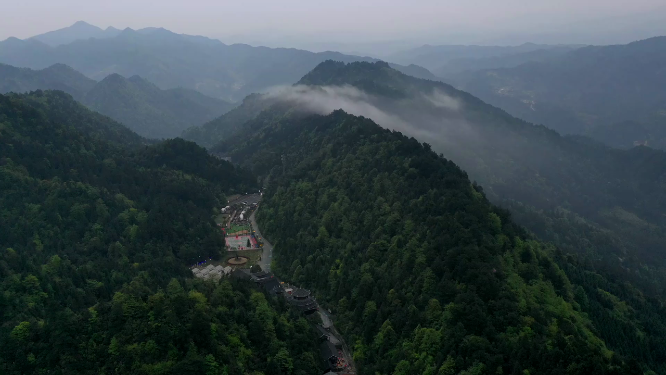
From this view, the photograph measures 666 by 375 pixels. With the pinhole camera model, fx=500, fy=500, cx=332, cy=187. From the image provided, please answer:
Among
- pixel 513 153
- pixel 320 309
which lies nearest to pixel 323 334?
pixel 320 309

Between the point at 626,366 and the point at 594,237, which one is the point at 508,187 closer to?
the point at 594,237

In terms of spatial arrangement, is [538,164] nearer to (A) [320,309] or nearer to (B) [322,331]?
(A) [320,309]

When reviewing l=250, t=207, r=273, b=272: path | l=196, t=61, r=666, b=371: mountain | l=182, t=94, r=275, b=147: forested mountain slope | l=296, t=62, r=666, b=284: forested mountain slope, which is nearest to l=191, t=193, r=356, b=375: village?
l=250, t=207, r=273, b=272: path

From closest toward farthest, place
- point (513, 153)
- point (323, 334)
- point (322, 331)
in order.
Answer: point (323, 334)
point (322, 331)
point (513, 153)

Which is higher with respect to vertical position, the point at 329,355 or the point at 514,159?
the point at 329,355

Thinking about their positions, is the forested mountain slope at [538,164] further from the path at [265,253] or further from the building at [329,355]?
the building at [329,355]

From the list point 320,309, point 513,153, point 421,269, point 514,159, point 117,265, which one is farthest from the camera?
point 513,153

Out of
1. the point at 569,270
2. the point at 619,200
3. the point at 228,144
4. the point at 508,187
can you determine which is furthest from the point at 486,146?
the point at 569,270

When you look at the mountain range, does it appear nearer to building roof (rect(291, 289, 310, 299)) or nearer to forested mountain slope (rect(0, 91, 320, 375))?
forested mountain slope (rect(0, 91, 320, 375))

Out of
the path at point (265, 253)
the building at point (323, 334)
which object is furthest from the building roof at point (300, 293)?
the path at point (265, 253)
